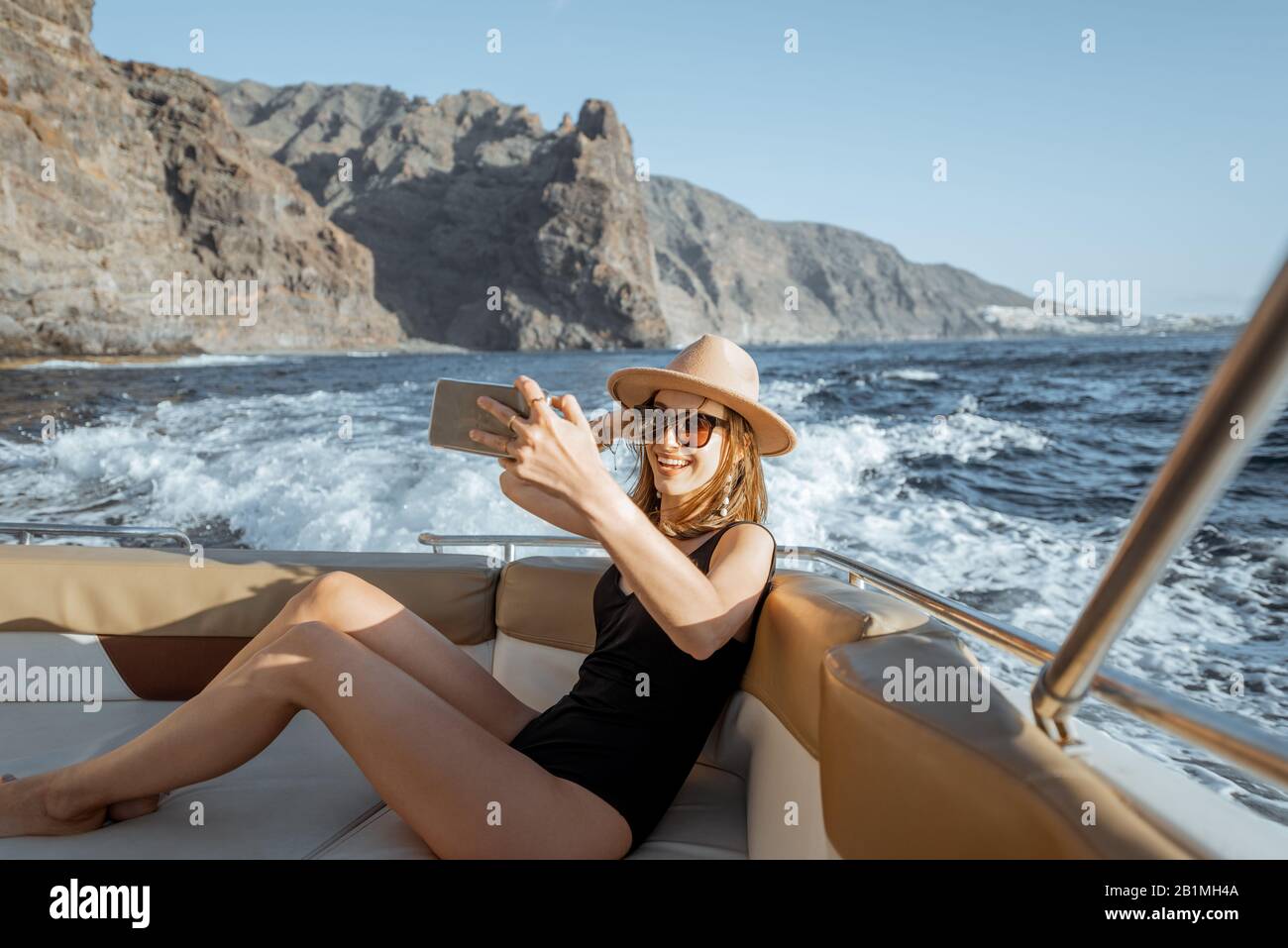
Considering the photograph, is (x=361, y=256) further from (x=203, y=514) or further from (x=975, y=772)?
(x=975, y=772)

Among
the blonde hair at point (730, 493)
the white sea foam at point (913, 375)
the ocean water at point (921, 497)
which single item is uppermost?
the white sea foam at point (913, 375)

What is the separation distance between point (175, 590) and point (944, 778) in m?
2.09

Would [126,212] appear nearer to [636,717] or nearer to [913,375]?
[913,375]

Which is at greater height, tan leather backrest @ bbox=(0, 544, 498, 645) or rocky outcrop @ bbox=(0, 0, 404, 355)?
rocky outcrop @ bbox=(0, 0, 404, 355)

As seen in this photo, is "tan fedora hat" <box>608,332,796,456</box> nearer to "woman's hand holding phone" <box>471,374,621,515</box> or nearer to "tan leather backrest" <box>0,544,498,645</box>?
"woman's hand holding phone" <box>471,374,621,515</box>

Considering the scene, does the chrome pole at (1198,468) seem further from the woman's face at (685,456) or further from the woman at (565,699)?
the woman's face at (685,456)

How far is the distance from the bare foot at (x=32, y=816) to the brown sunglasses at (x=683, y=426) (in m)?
1.27

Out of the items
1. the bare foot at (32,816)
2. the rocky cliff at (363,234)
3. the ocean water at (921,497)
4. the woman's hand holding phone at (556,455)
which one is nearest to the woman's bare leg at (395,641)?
the bare foot at (32,816)

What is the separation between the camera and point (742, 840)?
1.53 meters

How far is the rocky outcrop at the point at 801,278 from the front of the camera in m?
115

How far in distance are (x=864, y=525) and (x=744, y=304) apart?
4429 inches

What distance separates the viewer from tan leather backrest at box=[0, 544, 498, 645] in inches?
85.2

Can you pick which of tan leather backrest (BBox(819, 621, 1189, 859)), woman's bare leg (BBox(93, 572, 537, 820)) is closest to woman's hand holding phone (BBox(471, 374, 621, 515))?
tan leather backrest (BBox(819, 621, 1189, 859))

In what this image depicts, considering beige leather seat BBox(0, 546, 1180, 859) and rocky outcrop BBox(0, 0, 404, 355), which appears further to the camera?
rocky outcrop BBox(0, 0, 404, 355)
